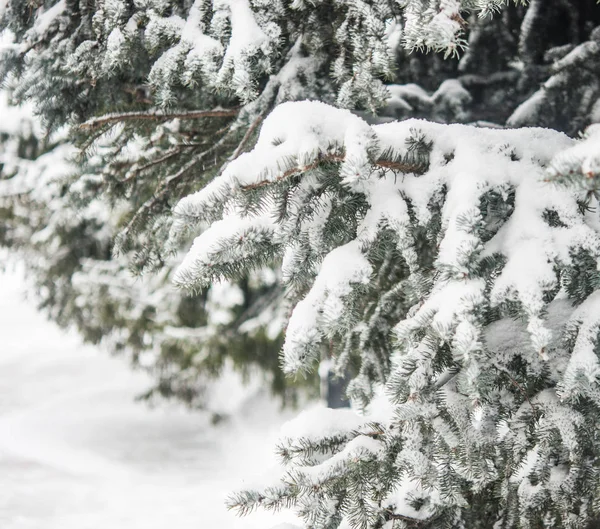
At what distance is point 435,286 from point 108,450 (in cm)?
530

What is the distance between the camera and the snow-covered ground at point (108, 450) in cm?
385

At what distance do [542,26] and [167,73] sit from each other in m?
1.68

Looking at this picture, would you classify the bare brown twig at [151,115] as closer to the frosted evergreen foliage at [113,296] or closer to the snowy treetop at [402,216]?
the snowy treetop at [402,216]

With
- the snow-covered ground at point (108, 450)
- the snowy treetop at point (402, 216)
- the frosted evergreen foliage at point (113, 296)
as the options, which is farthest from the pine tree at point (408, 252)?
the frosted evergreen foliage at point (113, 296)

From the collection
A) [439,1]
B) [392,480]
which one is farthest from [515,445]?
[439,1]

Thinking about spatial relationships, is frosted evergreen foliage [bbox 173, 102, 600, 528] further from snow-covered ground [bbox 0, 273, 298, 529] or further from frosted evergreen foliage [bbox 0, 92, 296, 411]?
frosted evergreen foliage [bbox 0, 92, 296, 411]

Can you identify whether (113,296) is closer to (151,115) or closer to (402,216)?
(151,115)

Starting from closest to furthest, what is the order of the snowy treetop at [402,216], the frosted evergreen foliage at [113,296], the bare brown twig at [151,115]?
the snowy treetop at [402,216] → the bare brown twig at [151,115] → the frosted evergreen foliage at [113,296]

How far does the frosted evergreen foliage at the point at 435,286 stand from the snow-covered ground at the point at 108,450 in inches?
22.3

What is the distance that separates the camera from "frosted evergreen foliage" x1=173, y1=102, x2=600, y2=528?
121 cm

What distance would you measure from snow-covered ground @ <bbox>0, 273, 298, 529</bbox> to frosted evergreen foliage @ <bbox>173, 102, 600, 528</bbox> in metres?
0.57

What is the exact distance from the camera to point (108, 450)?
5.79 meters

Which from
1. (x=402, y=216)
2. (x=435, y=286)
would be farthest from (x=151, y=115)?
(x=435, y=286)

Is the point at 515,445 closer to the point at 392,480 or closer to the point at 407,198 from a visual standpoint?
the point at 392,480
